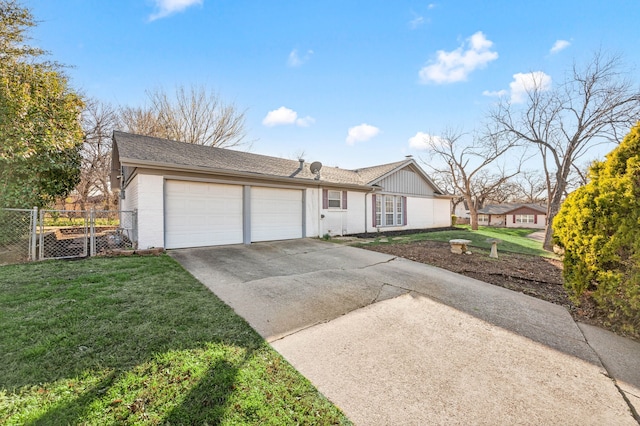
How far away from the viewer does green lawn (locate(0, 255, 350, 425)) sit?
6.31 feet

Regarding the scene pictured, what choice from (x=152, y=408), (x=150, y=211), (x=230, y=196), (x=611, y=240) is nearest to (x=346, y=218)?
(x=230, y=196)

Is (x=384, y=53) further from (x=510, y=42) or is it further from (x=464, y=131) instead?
(x=464, y=131)

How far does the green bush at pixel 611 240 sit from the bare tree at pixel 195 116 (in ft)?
75.9

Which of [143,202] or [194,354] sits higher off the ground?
[143,202]

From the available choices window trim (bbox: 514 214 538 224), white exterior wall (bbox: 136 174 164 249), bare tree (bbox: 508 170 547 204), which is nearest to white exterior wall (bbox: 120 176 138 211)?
white exterior wall (bbox: 136 174 164 249)

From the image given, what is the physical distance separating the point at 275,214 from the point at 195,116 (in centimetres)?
1624

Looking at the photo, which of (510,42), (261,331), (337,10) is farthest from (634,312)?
(337,10)

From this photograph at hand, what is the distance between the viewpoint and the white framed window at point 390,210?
1465 centimetres

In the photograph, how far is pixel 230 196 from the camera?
354 inches

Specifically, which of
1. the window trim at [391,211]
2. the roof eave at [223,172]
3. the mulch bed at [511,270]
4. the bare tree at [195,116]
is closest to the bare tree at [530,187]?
the window trim at [391,211]

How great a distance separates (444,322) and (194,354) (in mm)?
3141

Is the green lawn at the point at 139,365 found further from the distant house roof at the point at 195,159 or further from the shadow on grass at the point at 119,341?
the distant house roof at the point at 195,159

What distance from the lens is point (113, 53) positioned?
10.7m

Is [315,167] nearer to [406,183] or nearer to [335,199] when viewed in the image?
[335,199]
